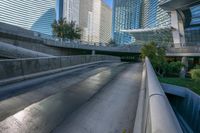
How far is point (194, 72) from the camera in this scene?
54.0 feet

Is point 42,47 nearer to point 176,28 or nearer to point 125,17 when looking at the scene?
point 176,28

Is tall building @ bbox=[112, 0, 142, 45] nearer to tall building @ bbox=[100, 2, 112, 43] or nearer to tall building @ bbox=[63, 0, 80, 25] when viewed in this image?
tall building @ bbox=[100, 2, 112, 43]

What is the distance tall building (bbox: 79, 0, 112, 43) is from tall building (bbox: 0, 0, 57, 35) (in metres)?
20.3

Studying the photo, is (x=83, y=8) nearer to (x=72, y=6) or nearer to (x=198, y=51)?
(x=72, y=6)

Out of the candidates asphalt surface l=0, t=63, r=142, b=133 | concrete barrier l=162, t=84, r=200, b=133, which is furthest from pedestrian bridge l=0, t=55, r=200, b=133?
concrete barrier l=162, t=84, r=200, b=133

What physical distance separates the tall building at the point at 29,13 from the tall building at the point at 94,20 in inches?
798

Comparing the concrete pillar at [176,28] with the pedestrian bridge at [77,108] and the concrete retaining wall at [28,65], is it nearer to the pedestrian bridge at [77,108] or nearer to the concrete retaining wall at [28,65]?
the concrete retaining wall at [28,65]

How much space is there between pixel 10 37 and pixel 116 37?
100 meters

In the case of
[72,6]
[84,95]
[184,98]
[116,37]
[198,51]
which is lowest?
[184,98]

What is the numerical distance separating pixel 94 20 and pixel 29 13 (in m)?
45.7

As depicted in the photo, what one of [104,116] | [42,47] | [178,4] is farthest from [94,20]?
[104,116]

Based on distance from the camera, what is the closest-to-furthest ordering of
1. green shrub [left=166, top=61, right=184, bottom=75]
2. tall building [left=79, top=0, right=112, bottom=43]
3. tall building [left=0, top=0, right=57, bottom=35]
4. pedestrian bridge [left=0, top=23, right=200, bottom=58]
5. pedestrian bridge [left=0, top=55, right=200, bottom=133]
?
pedestrian bridge [left=0, top=55, right=200, bottom=133] → pedestrian bridge [left=0, top=23, right=200, bottom=58] → green shrub [left=166, top=61, right=184, bottom=75] → tall building [left=0, top=0, right=57, bottom=35] → tall building [left=79, top=0, right=112, bottom=43]

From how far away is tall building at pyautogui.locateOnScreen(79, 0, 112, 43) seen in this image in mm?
114000

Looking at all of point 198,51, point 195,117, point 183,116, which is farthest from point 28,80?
point 198,51
